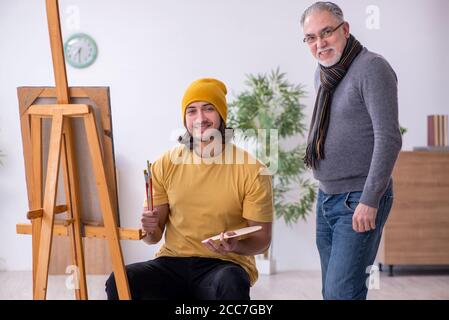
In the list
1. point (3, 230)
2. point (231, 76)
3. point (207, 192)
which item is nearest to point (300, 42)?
point (231, 76)

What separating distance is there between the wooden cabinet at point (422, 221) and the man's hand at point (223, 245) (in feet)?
9.83

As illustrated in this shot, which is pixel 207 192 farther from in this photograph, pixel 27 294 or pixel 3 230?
pixel 3 230

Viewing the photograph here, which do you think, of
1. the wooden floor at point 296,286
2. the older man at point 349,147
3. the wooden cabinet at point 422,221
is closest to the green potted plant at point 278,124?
the wooden floor at point 296,286

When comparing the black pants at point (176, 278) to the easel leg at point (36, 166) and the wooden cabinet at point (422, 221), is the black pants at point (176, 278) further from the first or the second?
the wooden cabinet at point (422, 221)

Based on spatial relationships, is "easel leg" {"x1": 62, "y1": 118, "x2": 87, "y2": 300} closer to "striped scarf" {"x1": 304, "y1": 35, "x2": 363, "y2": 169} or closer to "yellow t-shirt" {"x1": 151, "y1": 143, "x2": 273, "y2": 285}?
"yellow t-shirt" {"x1": 151, "y1": 143, "x2": 273, "y2": 285}

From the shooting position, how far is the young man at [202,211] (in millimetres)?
2121

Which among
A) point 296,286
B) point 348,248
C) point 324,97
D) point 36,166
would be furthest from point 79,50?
point 348,248

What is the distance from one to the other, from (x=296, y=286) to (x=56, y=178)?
9.32ft

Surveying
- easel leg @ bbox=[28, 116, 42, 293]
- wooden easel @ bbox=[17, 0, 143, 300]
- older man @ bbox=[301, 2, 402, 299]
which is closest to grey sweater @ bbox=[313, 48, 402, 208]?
older man @ bbox=[301, 2, 402, 299]

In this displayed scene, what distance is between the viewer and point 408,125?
5.42 m

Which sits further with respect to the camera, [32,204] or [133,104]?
[133,104]

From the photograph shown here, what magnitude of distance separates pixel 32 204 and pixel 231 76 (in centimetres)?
327

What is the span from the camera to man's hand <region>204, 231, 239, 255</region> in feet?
6.58

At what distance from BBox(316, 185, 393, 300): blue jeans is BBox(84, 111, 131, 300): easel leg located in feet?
2.13
